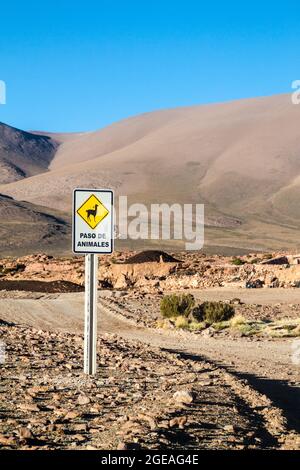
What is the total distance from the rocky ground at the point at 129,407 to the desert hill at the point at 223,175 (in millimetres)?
79359

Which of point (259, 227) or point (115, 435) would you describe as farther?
point (259, 227)

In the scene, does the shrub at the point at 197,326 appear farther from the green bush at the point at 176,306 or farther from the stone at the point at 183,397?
the stone at the point at 183,397

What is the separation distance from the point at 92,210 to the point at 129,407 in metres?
2.75

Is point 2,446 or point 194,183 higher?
point 194,183

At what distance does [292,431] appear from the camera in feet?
26.0

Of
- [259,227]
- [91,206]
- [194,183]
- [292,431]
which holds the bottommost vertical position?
[292,431]

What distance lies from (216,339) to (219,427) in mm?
12668

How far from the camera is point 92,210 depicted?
996 centimetres

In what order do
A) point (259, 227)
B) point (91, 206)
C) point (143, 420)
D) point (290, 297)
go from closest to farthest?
point (143, 420) < point (91, 206) < point (290, 297) < point (259, 227)

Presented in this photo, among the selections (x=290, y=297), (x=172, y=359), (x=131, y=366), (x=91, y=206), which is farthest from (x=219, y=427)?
(x=290, y=297)

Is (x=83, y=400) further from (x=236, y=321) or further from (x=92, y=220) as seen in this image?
(x=236, y=321)

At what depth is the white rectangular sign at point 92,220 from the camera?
9914mm

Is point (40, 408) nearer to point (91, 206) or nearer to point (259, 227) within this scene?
point (91, 206)

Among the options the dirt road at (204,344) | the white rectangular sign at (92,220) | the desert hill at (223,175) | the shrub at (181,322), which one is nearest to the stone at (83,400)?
the white rectangular sign at (92,220)
